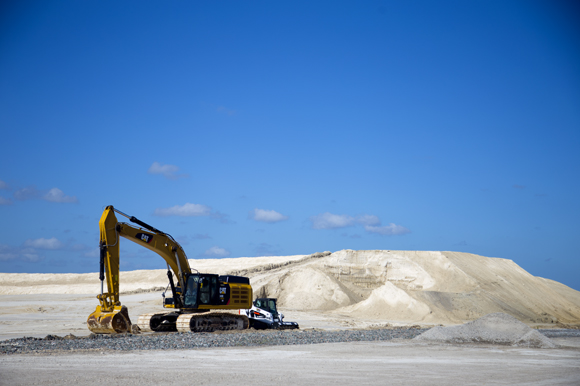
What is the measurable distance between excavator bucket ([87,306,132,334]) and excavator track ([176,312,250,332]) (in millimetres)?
2637

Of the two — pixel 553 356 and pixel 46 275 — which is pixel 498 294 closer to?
pixel 553 356

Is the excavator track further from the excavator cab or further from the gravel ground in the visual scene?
the gravel ground

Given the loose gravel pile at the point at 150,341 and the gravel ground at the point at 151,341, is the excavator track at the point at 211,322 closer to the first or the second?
the loose gravel pile at the point at 150,341

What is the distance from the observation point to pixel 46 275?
7294 centimetres

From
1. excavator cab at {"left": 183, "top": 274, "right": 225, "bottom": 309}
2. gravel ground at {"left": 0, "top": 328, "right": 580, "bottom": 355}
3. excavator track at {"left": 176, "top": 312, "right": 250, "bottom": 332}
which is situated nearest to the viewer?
gravel ground at {"left": 0, "top": 328, "right": 580, "bottom": 355}

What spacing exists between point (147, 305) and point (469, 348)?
86.8ft

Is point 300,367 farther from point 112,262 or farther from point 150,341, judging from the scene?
point 112,262

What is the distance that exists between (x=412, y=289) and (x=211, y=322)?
29617 millimetres

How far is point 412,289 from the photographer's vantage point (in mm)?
46281

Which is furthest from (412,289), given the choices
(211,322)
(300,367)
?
(300,367)

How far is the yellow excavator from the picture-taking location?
17562mm

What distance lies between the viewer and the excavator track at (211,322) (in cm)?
1953

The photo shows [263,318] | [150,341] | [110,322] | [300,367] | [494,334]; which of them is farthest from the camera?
[263,318]

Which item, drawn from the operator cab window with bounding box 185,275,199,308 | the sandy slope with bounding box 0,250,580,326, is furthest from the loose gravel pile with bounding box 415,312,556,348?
the sandy slope with bounding box 0,250,580,326
